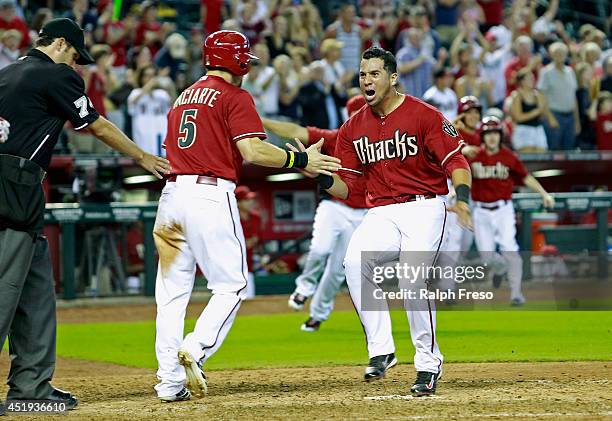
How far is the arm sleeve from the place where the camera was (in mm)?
6859

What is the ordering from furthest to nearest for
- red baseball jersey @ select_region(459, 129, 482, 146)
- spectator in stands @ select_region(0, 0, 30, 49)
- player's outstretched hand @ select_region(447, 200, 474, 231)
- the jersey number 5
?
spectator in stands @ select_region(0, 0, 30, 49) → red baseball jersey @ select_region(459, 129, 482, 146) → player's outstretched hand @ select_region(447, 200, 474, 231) → the jersey number 5

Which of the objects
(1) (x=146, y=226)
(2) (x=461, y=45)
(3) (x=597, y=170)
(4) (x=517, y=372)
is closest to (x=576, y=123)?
(3) (x=597, y=170)

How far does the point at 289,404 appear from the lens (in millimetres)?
7125

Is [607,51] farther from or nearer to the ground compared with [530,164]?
farther from the ground

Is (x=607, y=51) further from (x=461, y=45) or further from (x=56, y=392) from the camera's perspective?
(x=56, y=392)

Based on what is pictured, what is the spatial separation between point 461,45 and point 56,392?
1329cm

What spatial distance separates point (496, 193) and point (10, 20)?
714 cm

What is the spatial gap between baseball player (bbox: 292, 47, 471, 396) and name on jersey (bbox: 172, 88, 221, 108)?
3.23ft

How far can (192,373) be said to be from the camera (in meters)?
6.96

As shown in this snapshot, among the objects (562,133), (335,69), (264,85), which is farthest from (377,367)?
(562,133)

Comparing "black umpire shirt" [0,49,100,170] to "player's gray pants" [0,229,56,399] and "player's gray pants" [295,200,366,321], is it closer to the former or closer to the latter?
"player's gray pants" [0,229,56,399]

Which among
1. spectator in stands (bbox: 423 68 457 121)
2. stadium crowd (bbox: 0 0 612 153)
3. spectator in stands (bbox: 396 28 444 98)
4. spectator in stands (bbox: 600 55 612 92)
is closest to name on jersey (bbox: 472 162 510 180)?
stadium crowd (bbox: 0 0 612 153)

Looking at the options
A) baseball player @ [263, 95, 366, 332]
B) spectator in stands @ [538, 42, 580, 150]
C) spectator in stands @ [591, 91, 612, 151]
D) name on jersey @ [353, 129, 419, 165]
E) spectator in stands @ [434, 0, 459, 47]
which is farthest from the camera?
spectator in stands @ [434, 0, 459, 47]

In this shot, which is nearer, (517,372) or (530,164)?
(517,372)
